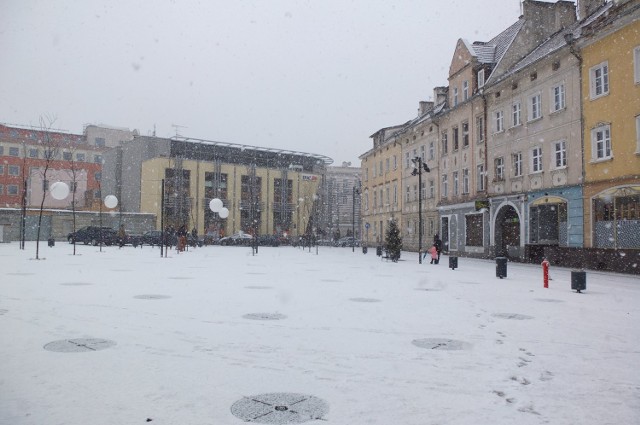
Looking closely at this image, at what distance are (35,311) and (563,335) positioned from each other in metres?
8.89

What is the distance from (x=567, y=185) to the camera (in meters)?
25.2

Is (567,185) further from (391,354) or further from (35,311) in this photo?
(35,311)

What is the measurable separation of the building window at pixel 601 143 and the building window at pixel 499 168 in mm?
7855

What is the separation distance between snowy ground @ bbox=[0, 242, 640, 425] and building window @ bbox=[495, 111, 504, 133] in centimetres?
2144

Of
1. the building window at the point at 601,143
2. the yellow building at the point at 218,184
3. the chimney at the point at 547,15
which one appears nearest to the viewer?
the building window at the point at 601,143

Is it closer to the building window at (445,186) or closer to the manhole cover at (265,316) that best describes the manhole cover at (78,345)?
the manhole cover at (265,316)

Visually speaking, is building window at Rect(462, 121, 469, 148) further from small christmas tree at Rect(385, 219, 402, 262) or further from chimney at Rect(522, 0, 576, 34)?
small christmas tree at Rect(385, 219, 402, 262)

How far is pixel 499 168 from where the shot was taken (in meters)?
32.2

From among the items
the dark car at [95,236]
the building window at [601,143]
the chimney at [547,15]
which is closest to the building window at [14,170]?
the dark car at [95,236]

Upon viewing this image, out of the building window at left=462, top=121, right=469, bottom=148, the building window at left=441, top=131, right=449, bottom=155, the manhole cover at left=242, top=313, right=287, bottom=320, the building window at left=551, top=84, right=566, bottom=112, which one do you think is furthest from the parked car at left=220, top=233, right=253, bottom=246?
the manhole cover at left=242, top=313, right=287, bottom=320

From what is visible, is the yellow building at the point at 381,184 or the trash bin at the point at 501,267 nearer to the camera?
the trash bin at the point at 501,267

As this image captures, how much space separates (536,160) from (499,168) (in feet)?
12.5

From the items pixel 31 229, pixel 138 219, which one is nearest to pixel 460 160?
pixel 138 219

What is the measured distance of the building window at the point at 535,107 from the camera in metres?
28.1
